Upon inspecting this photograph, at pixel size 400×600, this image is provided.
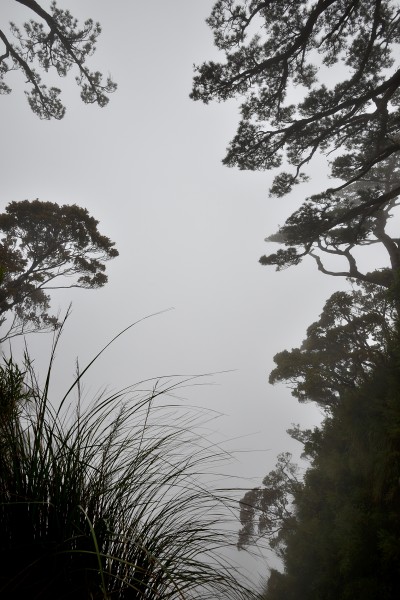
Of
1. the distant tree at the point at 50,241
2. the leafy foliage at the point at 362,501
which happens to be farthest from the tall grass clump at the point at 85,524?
the distant tree at the point at 50,241

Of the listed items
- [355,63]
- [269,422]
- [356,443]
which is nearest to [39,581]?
[356,443]

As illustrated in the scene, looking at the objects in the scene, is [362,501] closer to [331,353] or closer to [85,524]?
[85,524]

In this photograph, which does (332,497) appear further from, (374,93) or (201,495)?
(374,93)

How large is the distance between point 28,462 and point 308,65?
9.59 meters

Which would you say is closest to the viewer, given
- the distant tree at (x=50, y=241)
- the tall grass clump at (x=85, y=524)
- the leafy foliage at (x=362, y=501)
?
the tall grass clump at (x=85, y=524)

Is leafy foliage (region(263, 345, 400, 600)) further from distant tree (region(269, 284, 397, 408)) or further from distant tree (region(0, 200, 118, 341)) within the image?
distant tree (region(0, 200, 118, 341))

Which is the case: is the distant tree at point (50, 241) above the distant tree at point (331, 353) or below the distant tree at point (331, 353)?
above

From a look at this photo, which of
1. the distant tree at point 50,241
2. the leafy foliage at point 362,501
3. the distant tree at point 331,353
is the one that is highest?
the distant tree at point 50,241

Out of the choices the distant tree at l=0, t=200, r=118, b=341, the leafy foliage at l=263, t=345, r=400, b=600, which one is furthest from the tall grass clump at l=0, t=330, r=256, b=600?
the distant tree at l=0, t=200, r=118, b=341

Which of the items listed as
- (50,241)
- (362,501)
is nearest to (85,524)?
(362,501)

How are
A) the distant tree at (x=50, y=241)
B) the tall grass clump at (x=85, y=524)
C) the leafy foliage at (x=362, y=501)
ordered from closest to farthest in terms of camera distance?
the tall grass clump at (x=85, y=524), the leafy foliage at (x=362, y=501), the distant tree at (x=50, y=241)

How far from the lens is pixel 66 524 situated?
48.4 inches

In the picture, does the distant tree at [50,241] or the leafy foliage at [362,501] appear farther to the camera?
the distant tree at [50,241]

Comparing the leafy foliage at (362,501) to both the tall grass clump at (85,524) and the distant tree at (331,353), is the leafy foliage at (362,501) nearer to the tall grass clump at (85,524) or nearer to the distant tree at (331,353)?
the distant tree at (331,353)
